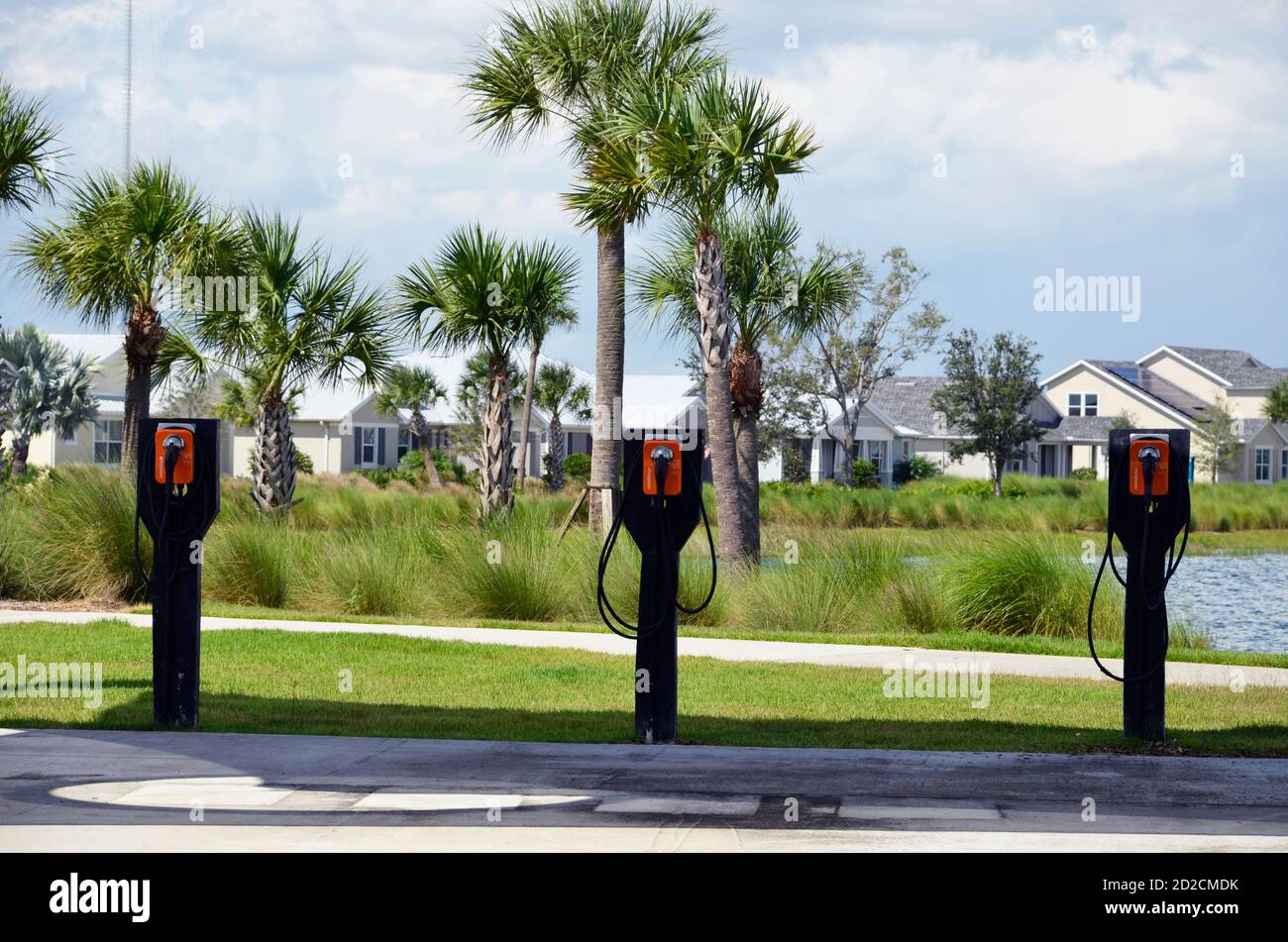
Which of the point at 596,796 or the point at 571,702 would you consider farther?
the point at 571,702

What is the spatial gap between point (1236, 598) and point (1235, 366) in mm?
54150

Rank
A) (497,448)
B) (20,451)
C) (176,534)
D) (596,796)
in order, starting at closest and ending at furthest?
(596,796) → (176,534) → (497,448) → (20,451)

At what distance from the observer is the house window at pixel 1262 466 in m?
68.8

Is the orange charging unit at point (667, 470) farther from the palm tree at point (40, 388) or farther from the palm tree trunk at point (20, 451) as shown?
the palm tree at point (40, 388)

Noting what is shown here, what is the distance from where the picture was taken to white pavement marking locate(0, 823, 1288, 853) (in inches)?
237

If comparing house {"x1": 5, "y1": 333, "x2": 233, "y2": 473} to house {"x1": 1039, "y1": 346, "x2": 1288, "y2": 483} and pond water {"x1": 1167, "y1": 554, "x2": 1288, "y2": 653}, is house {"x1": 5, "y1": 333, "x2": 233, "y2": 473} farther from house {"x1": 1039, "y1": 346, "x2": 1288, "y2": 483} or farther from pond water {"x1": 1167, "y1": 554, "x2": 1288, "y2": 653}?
house {"x1": 1039, "y1": 346, "x2": 1288, "y2": 483}

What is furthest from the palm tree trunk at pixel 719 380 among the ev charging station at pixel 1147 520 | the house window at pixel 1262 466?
the house window at pixel 1262 466

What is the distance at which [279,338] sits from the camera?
23.2 meters

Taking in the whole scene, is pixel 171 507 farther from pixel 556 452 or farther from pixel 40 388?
pixel 556 452

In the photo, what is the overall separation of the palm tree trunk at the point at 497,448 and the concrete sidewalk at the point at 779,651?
893 cm

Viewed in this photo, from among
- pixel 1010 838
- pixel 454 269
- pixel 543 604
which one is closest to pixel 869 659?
pixel 543 604

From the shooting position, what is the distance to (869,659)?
13.1 meters

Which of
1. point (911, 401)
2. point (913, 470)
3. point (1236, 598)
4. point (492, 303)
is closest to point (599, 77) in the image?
point (492, 303)

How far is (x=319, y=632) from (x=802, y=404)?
134 feet
